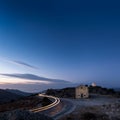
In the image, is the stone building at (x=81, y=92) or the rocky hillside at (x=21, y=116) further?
the stone building at (x=81, y=92)

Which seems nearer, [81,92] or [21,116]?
[21,116]

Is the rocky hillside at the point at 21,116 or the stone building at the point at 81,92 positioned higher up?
the stone building at the point at 81,92

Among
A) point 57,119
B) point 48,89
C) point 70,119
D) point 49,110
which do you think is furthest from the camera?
point 48,89

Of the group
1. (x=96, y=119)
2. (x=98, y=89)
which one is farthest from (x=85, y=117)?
(x=98, y=89)

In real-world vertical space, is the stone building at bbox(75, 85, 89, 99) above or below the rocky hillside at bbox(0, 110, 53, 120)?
above

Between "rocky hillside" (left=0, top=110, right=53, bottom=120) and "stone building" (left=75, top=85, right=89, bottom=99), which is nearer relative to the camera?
"rocky hillside" (left=0, top=110, right=53, bottom=120)

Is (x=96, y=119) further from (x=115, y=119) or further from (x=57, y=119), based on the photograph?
(x=57, y=119)

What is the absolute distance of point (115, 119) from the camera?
83.6ft

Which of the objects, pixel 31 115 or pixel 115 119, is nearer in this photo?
pixel 31 115

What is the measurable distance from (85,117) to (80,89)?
43449 mm

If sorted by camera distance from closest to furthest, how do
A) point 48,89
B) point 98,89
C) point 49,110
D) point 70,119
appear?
point 70,119, point 49,110, point 98,89, point 48,89

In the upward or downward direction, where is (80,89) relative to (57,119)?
upward

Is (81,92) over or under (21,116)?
over

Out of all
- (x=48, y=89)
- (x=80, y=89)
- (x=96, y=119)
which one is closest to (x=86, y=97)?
(x=80, y=89)
